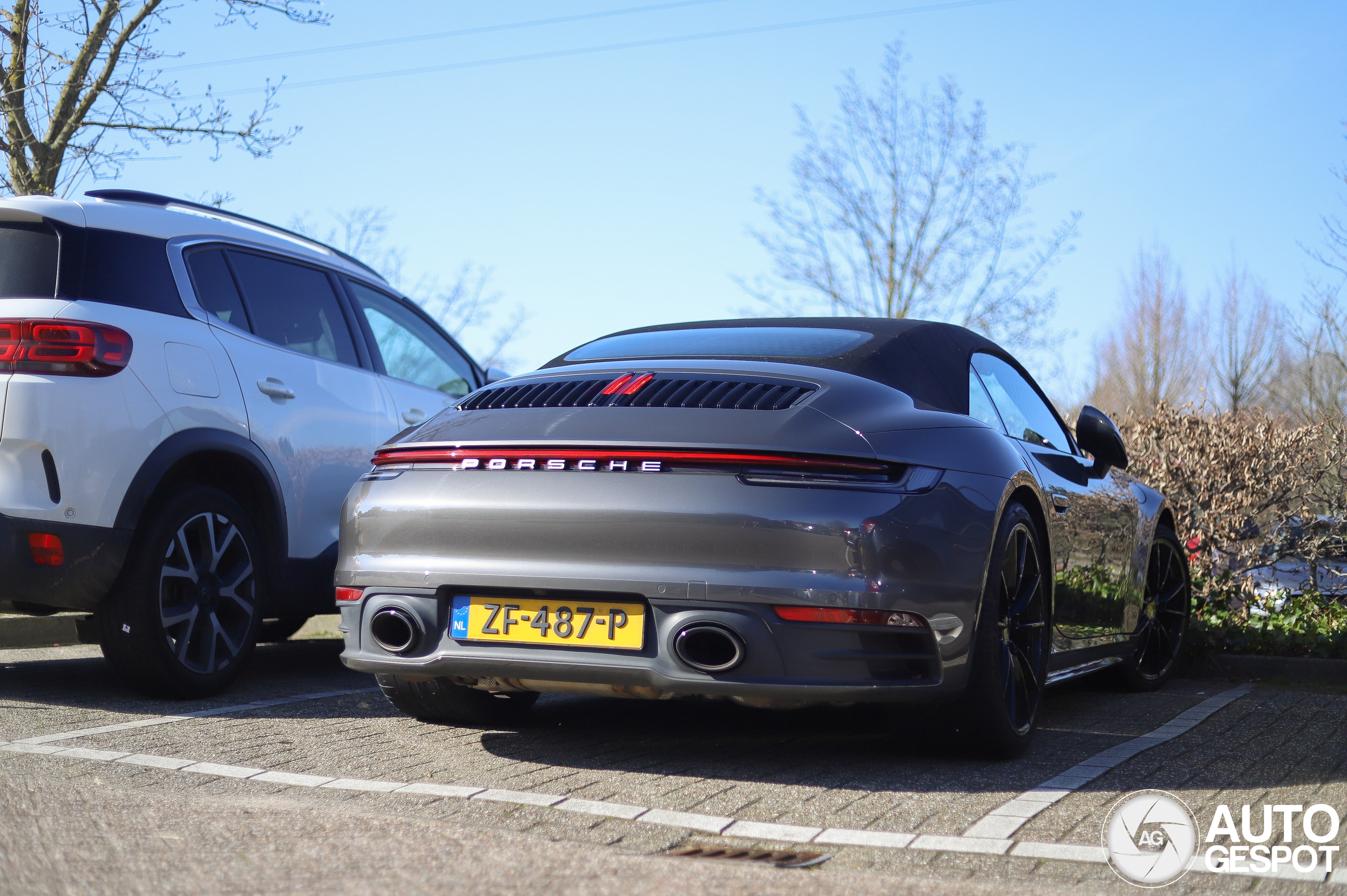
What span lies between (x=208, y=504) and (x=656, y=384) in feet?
6.95

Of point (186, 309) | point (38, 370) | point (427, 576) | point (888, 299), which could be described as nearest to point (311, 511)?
point (186, 309)

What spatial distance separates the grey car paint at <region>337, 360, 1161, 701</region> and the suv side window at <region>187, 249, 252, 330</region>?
5.86 ft

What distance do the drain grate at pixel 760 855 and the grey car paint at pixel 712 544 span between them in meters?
0.58

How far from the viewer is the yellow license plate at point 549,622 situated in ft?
11.3

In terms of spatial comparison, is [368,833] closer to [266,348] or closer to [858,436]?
[858,436]

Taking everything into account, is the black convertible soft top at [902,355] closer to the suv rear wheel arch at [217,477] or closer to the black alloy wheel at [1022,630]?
the black alloy wheel at [1022,630]

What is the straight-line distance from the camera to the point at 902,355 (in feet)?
13.6

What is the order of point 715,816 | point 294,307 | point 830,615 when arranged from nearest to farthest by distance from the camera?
point 715,816, point 830,615, point 294,307

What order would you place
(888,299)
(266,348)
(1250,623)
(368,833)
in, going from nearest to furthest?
(368,833) → (266,348) → (1250,623) → (888,299)

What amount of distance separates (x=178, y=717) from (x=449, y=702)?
A: 1.01m

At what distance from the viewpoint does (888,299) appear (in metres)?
25.2

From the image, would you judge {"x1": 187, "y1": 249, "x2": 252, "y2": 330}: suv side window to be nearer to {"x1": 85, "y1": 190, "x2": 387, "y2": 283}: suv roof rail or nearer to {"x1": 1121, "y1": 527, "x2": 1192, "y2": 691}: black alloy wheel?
{"x1": 85, "y1": 190, "x2": 387, "y2": 283}: suv roof rail

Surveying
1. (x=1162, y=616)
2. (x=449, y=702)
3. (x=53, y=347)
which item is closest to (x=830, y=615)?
(x=449, y=702)

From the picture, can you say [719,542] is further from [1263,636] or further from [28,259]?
[1263,636]
